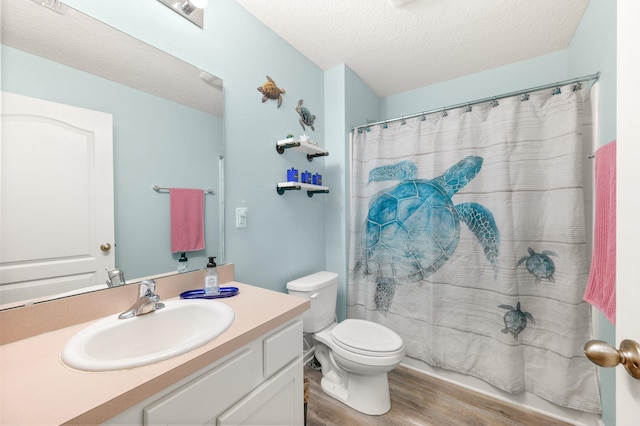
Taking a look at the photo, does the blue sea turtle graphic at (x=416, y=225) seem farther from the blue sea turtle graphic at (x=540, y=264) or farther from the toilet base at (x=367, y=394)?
the toilet base at (x=367, y=394)

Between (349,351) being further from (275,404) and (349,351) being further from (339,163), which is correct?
(339,163)

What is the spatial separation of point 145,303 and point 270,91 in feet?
4.47

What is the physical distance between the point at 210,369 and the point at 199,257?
65 cm

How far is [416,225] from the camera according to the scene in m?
1.87

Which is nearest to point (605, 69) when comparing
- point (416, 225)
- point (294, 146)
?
point (416, 225)

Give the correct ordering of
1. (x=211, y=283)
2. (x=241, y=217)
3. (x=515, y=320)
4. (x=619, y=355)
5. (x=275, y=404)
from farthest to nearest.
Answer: (x=515, y=320)
(x=241, y=217)
(x=211, y=283)
(x=275, y=404)
(x=619, y=355)

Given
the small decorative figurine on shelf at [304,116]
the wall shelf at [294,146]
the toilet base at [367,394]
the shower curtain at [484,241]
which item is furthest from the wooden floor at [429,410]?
the small decorative figurine on shelf at [304,116]

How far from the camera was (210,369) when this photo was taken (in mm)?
701

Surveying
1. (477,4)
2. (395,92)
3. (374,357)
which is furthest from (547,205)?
(395,92)

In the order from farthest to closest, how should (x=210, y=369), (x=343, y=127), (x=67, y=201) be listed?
(x=343, y=127) < (x=67, y=201) < (x=210, y=369)

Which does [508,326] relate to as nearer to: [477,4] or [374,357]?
[374,357]

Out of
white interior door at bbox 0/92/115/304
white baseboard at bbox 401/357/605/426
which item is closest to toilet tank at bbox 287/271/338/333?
white baseboard at bbox 401/357/605/426

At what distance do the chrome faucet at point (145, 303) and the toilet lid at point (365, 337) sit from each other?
105cm

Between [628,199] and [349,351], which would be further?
[349,351]
